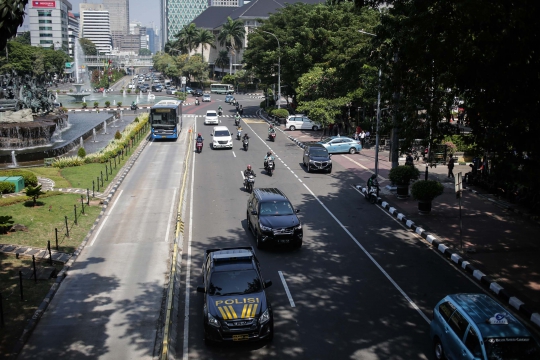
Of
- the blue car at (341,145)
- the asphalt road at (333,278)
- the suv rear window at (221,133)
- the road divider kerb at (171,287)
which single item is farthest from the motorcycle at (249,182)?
the suv rear window at (221,133)

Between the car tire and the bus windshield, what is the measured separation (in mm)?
35281

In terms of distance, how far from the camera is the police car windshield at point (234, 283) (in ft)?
39.4

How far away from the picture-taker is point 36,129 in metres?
41.9

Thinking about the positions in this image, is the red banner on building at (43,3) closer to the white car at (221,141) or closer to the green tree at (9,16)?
the white car at (221,141)

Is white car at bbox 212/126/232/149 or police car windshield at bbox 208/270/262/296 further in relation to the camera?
white car at bbox 212/126/232/149

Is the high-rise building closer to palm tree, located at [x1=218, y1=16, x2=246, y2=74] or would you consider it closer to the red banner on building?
the red banner on building

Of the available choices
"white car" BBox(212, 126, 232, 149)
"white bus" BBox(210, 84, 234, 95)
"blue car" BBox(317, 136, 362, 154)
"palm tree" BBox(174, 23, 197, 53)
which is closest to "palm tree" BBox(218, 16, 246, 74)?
"white bus" BBox(210, 84, 234, 95)

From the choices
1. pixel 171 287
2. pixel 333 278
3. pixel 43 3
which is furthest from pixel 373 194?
pixel 43 3

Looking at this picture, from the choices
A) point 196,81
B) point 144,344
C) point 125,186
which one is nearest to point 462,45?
point 144,344

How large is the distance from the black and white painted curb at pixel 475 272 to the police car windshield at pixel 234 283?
6.82 m

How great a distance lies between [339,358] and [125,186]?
19.4 metres

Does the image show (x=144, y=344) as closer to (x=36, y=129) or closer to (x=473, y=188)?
(x=473, y=188)

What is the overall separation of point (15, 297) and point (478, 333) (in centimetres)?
1124

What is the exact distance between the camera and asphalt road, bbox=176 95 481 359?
1141 cm
